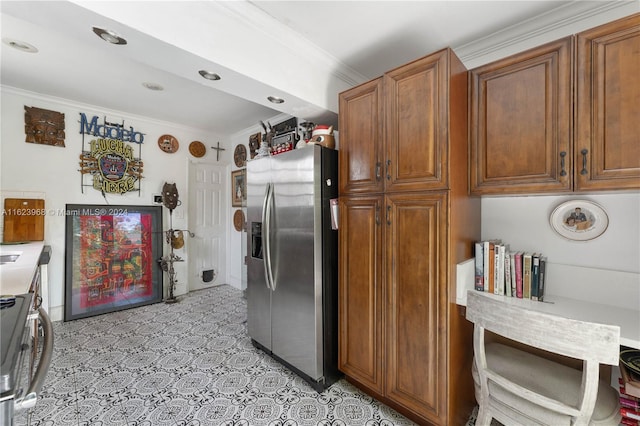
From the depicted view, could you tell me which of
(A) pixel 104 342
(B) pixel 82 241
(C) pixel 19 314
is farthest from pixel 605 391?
(B) pixel 82 241

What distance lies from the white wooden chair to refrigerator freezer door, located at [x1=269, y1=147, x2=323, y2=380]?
3.40 feet

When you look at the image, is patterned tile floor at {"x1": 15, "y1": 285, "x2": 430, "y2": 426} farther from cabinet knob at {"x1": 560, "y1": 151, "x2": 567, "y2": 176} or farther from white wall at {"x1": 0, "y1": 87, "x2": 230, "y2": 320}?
cabinet knob at {"x1": 560, "y1": 151, "x2": 567, "y2": 176}

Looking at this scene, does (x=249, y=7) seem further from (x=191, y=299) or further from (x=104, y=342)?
(x=191, y=299)

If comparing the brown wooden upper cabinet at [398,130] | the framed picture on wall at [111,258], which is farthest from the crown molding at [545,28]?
the framed picture on wall at [111,258]

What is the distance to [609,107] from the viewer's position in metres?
1.27

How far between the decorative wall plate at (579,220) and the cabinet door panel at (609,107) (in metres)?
0.37

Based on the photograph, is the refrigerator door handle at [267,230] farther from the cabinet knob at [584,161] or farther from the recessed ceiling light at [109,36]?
the cabinet knob at [584,161]

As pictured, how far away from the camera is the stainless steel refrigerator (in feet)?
6.52

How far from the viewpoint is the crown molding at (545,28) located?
1.54 metres

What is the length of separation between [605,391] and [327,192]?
1.84 meters

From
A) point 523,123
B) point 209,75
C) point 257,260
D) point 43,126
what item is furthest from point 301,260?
point 43,126

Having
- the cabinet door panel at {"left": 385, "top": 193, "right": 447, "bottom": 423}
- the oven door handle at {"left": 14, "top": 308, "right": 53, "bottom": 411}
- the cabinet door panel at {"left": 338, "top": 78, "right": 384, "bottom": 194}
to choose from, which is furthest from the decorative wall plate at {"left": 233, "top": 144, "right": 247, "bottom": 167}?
the oven door handle at {"left": 14, "top": 308, "right": 53, "bottom": 411}

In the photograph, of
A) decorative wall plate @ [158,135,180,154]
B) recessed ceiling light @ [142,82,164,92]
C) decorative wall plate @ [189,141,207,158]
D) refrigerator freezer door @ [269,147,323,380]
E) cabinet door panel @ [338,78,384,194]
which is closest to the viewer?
cabinet door panel @ [338,78,384,194]

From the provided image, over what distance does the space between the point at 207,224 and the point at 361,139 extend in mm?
3473
